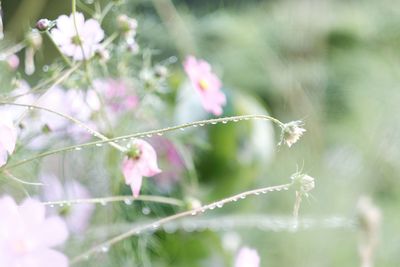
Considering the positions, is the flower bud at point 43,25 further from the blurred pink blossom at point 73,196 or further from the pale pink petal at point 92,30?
the blurred pink blossom at point 73,196

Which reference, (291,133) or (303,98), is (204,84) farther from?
(303,98)

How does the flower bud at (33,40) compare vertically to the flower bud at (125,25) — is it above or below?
below

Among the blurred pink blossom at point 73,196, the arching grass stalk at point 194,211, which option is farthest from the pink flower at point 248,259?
the blurred pink blossom at point 73,196

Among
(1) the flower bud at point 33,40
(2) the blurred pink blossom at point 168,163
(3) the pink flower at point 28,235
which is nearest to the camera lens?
(3) the pink flower at point 28,235

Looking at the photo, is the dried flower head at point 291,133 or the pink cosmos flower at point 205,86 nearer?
the dried flower head at point 291,133

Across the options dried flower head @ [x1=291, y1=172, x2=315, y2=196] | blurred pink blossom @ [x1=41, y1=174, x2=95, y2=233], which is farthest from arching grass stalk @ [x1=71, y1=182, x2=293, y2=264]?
blurred pink blossom @ [x1=41, y1=174, x2=95, y2=233]

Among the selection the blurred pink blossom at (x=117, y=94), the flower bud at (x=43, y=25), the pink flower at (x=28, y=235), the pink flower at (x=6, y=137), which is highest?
the blurred pink blossom at (x=117, y=94)

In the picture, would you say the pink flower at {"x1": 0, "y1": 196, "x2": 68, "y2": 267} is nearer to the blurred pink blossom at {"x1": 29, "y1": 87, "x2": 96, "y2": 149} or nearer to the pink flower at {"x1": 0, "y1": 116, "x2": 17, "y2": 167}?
the pink flower at {"x1": 0, "y1": 116, "x2": 17, "y2": 167}
